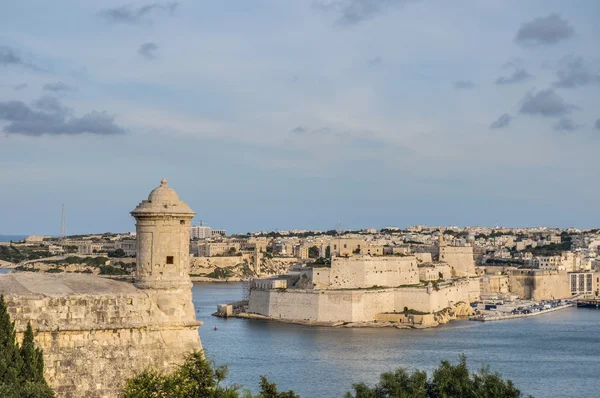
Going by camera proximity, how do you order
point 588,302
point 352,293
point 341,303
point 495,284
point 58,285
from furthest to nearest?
point 495,284 → point 588,302 → point 341,303 → point 352,293 → point 58,285

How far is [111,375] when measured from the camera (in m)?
6.54

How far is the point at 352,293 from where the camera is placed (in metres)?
34.9

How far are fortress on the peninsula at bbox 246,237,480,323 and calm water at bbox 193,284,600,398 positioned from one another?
4.66ft

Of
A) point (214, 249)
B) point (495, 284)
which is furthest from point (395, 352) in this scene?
point (214, 249)

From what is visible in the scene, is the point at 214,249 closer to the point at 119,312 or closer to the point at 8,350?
the point at 119,312

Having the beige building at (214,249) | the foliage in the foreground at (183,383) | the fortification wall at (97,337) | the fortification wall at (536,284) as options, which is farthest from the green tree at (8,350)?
the beige building at (214,249)

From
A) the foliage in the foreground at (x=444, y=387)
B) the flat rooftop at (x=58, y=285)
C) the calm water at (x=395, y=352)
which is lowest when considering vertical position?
the calm water at (x=395, y=352)

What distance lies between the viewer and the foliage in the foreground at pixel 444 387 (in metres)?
9.82

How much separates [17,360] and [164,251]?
4.46 feet

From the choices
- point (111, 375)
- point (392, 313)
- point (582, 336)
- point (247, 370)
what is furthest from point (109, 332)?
point (392, 313)

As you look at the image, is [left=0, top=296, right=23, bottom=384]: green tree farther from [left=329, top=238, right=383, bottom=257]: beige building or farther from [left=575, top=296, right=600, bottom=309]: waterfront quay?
[left=575, top=296, right=600, bottom=309]: waterfront quay

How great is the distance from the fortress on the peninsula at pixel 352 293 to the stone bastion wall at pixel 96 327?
28.3m

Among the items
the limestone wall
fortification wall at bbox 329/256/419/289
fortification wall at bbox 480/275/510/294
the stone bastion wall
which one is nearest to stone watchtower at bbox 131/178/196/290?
the stone bastion wall

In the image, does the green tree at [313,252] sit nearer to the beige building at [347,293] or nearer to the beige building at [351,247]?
the beige building at [351,247]
